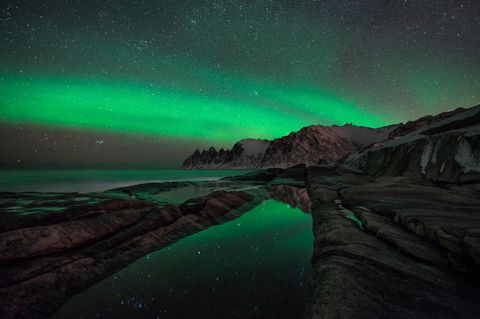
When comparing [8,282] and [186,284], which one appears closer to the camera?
[8,282]

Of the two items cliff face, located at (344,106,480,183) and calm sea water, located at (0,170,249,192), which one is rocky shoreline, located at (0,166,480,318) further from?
calm sea water, located at (0,170,249,192)

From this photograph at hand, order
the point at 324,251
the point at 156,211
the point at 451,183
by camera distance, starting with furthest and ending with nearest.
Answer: the point at 451,183 < the point at 156,211 < the point at 324,251

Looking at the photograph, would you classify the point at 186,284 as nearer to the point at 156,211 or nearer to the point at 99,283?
the point at 99,283

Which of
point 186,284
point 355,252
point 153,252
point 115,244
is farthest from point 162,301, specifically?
point 355,252

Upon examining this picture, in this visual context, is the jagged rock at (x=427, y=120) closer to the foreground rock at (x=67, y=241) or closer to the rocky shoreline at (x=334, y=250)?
the rocky shoreline at (x=334, y=250)

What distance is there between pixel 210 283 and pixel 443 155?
14.5 m

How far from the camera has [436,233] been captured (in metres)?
5.04

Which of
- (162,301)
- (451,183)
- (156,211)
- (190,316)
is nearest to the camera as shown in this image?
(190,316)

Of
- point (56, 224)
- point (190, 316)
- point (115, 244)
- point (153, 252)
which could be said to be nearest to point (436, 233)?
point (190, 316)

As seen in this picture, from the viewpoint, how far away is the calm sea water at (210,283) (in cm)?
455

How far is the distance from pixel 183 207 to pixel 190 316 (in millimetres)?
8140

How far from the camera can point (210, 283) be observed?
564cm

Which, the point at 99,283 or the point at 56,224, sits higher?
the point at 56,224

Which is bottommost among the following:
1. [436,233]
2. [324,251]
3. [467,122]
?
[324,251]
